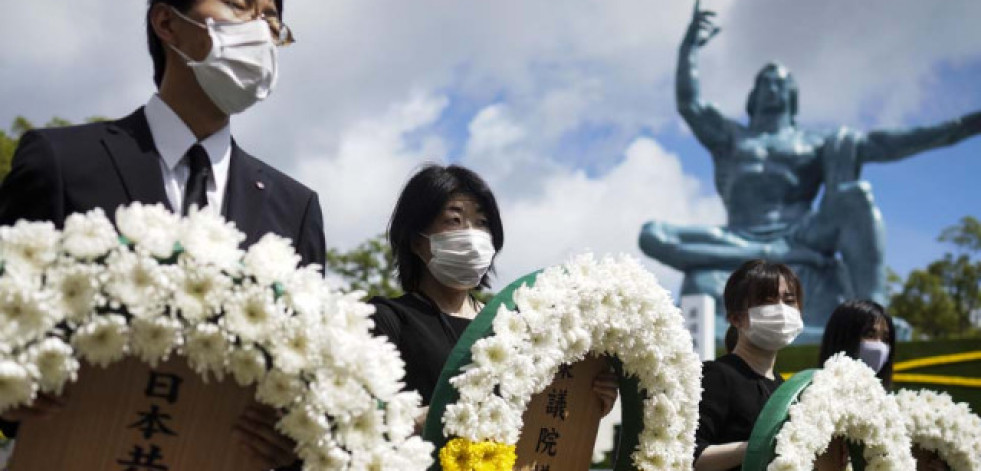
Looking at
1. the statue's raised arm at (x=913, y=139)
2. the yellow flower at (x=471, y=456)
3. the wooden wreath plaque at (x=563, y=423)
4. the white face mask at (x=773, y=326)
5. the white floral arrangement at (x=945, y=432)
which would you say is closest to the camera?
the yellow flower at (x=471, y=456)

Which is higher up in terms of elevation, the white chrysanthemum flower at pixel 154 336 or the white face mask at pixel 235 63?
the white face mask at pixel 235 63

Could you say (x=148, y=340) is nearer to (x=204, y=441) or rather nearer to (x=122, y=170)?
(x=204, y=441)

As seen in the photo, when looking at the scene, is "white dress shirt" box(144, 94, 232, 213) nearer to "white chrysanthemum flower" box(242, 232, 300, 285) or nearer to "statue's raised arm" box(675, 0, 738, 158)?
"white chrysanthemum flower" box(242, 232, 300, 285)

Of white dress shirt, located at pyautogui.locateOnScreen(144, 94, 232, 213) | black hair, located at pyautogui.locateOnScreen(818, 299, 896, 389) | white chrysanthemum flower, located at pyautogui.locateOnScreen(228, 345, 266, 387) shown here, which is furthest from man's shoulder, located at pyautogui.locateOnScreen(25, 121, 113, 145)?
black hair, located at pyautogui.locateOnScreen(818, 299, 896, 389)

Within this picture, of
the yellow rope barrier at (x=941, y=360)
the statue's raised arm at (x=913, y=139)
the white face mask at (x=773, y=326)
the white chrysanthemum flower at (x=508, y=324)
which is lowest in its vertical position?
the white chrysanthemum flower at (x=508, y=324)

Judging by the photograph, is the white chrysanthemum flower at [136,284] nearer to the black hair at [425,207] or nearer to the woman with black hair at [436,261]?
the woman with black hair at [436,261]

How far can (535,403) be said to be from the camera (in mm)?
2979

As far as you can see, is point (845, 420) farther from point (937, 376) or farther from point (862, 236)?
point (862, 236)

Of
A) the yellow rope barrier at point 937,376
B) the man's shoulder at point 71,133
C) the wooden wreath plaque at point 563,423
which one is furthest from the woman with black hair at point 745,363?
the yellow rope barrier at point 937,376

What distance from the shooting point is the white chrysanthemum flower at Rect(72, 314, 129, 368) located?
68.7 inches

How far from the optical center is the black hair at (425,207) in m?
3.58

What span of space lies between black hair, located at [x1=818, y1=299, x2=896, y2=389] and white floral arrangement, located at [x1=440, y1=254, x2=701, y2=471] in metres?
1.80

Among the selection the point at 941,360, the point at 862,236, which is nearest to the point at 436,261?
the point at 941,360

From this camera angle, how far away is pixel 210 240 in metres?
1.86
